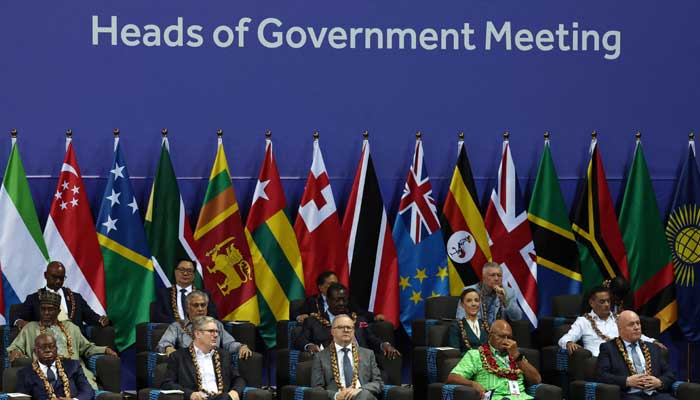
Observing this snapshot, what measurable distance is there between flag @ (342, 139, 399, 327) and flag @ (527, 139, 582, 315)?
44.5 inches

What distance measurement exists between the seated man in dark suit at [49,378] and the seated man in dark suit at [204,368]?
1.66ft

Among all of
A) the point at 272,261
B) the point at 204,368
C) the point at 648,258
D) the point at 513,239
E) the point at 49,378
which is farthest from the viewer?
the point at 648,258

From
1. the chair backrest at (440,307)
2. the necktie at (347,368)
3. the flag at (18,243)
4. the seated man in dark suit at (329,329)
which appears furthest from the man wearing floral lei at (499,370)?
the flag at (18,243)

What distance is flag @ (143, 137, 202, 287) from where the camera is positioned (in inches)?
411

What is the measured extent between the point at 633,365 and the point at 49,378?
12.0 ft

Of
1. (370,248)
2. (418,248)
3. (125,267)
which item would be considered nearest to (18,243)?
(125,267)

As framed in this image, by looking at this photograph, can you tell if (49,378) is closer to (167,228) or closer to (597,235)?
(167,228)

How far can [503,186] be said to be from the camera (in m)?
11.0

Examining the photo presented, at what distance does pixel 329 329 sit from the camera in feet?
32.1

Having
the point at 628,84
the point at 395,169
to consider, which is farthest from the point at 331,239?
the point at 628,84

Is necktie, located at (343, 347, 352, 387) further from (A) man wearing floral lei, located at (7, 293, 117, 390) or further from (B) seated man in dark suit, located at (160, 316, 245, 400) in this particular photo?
(A) man wearing floral lei, located at (7, 293, 117, 390)

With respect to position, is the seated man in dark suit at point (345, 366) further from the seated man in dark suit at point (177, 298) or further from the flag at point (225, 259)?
the flag at point (225, 259)

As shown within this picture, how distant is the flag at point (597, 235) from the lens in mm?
10977

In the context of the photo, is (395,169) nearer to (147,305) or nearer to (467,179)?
(467,179)
